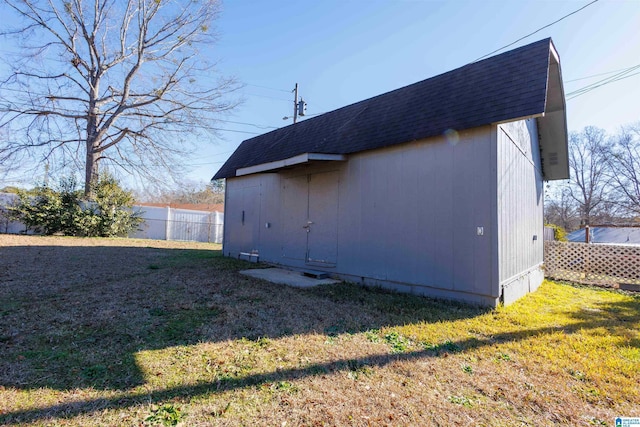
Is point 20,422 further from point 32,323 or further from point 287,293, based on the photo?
point 287,293

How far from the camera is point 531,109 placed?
14.8 ft

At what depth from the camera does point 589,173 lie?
30656 millimetres

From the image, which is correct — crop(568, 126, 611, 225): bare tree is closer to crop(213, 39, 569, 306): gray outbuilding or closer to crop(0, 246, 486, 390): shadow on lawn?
crop(213, 39, 569, 306): gray outbuilding

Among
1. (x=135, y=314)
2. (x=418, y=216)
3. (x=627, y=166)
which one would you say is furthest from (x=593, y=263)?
(x=627, y=166)

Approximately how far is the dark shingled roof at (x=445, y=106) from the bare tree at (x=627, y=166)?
30701 mm

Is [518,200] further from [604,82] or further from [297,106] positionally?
[297,106]

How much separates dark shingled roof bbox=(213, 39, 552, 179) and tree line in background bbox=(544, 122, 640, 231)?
23993mm

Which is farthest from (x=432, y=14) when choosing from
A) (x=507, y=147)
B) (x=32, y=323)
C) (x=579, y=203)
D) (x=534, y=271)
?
(x=579, y=203)

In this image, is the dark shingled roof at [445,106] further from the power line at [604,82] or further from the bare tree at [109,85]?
the bare tree at [109,85]

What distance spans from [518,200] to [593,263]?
401 centimetres

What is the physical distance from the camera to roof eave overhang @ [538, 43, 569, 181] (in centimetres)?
676

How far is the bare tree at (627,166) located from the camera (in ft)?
87.4

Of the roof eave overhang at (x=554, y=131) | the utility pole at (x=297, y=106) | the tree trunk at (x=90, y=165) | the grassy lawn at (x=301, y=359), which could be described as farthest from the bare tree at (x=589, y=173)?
the tree trunk at (x=90, y=165)

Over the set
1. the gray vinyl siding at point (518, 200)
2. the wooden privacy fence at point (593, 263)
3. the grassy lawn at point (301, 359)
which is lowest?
the grassy lawn at point (301, 359)
